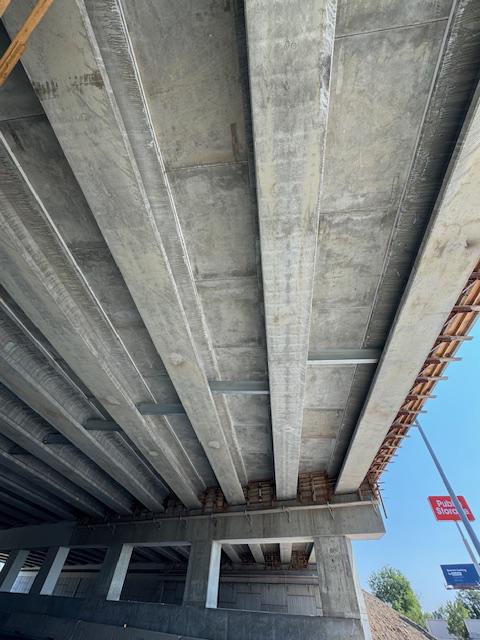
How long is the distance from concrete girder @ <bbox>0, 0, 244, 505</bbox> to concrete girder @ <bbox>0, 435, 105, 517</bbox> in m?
8.39

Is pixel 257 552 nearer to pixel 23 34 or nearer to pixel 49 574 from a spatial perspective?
pixel 49 574

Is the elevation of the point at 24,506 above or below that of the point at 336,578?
above

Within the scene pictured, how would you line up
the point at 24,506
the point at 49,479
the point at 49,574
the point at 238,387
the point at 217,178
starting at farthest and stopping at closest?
the point at 24,506 < the point at 49,574 < the point at 49,479 < the point at 238,387 < the point at 217,178

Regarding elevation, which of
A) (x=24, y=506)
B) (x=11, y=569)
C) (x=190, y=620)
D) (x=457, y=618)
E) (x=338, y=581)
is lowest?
(x=190, y=620)

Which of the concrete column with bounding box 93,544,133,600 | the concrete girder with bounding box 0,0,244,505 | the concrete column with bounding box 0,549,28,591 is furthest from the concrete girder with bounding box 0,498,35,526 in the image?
the concrete girder with bounding box 0,0,244,505

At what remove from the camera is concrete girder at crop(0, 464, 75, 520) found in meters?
10.7

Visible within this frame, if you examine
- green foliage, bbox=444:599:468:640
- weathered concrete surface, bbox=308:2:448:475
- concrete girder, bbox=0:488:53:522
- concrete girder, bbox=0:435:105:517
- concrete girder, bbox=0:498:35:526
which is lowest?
weathered concrete surface, bbox=308:2:448:475

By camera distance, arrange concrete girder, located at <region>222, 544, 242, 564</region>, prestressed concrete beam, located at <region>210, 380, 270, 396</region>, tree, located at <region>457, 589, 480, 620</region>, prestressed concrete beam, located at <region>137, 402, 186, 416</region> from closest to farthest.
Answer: prestressed concrete beam, located at <region>210, 380, 270, 396</region> < prestressed concrete beam, located at <region>137, 402, 186, 416</region> < concrete girder, located at <region>222, 544, 242, 564</region> < tree, located at <region>457, 589, 480, 620</region>

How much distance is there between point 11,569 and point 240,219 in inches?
782

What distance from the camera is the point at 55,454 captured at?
8688 millimetres

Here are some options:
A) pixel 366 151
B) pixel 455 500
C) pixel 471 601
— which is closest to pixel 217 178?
pixel 366 151

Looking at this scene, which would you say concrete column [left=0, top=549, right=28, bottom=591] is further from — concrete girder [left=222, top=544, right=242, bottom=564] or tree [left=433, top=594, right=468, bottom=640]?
tree [left=433, top=594, right=468, bottom=640]

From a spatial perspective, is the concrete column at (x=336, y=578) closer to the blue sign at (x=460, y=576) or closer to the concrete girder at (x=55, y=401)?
the concrete girder at (x=55, y=401)

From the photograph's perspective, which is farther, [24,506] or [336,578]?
[24,506]
